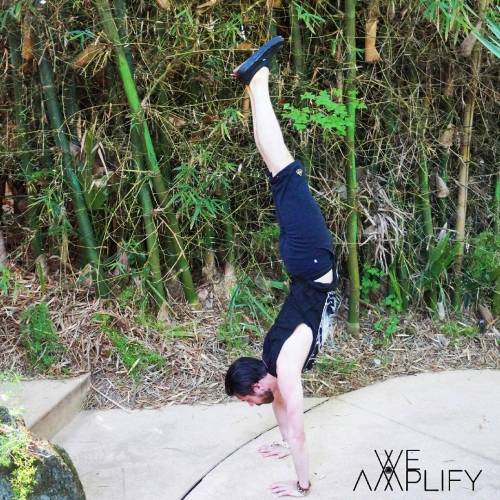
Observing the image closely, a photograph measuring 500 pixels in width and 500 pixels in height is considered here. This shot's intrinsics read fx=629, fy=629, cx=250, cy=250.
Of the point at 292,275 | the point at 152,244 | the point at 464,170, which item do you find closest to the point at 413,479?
the point at 292,275

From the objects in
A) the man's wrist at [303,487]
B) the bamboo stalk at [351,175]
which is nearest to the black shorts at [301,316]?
the man's wrist at [303,487]

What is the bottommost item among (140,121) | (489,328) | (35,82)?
(489,328)

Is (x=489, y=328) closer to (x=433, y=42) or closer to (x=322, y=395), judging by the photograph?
(x=322, y=395)

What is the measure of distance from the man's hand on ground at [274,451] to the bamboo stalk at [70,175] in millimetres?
1478

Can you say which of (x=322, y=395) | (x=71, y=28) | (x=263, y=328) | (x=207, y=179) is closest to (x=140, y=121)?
(x=207, y=179)

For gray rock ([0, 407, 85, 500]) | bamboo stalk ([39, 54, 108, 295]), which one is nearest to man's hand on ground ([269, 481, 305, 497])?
gray rock ([0, 407, 85, 500])

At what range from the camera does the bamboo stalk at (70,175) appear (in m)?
3.45

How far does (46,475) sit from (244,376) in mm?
789

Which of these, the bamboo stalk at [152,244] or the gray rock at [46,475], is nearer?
the gray rock at [46,475]

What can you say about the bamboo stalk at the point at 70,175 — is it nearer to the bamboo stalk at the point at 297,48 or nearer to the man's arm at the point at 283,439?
the bamboo stalk at the point at 297,48

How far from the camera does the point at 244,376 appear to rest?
243 cm

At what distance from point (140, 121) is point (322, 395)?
69.2 inches

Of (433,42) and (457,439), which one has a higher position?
(433,42)

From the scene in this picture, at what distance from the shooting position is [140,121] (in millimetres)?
3354
